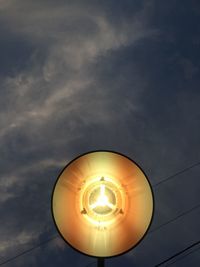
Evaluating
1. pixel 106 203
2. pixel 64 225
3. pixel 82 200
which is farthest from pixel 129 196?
pixel 64 225

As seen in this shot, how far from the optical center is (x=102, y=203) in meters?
3.25

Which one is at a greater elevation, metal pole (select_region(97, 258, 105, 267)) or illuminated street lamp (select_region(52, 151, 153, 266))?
illuminated street lamp (select_region(52, 151, 153, 266))

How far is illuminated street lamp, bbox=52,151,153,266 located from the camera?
2.93 meters

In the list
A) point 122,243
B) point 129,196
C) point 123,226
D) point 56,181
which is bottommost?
point 122,243

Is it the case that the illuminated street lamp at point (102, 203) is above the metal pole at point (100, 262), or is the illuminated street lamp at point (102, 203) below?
above

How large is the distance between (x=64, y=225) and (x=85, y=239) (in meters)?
0.21

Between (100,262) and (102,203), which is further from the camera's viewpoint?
(102,203)

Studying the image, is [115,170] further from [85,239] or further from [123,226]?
[85,239]

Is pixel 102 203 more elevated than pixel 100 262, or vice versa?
pixel 102 203

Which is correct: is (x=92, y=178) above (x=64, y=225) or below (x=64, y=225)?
above

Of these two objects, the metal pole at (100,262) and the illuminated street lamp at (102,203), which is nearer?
the metal pole at (100,262)

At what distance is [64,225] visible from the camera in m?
2.98

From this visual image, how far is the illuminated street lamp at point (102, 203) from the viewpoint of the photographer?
9.62 ft

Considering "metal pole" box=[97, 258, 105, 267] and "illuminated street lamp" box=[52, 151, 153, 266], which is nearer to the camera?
"metal pole" box=[97, 258, 105, 267]
